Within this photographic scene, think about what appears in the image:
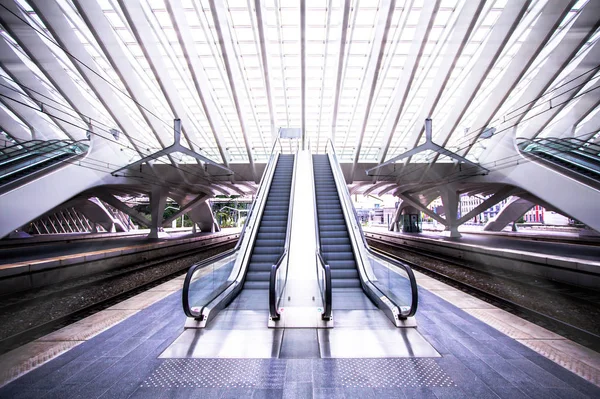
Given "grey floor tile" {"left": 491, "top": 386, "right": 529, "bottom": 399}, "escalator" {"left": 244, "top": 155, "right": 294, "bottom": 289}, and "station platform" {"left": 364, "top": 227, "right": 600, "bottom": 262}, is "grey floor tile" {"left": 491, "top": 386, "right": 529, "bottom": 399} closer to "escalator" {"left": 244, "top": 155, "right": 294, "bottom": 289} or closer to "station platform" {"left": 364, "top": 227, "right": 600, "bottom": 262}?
"escalator" {"left": 244, "top": 155, "right": 294, "bottom": 289}

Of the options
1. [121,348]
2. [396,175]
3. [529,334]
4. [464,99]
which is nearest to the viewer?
[121,348]

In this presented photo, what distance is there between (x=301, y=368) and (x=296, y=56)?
620 inches

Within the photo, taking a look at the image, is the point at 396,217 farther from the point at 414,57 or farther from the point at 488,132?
the point at 414,57

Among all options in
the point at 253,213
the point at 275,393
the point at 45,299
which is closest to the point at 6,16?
the point at 45,299

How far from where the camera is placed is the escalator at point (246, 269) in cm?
429

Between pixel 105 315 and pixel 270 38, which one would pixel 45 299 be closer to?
pixel 105 315

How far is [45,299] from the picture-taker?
6.59 meters

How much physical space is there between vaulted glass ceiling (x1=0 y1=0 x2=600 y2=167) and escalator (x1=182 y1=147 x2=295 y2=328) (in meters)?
7.20

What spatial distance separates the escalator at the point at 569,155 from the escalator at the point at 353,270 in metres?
9.42

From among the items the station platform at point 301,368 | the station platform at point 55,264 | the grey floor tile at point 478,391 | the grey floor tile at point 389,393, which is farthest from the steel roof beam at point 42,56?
the grey floor tile at point 478,391

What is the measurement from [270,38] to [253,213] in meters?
10.4

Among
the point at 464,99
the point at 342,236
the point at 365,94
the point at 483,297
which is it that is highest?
the point at 365,94

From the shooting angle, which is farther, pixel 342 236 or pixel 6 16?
pixel 6 16

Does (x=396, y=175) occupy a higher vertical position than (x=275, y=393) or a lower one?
higher
